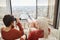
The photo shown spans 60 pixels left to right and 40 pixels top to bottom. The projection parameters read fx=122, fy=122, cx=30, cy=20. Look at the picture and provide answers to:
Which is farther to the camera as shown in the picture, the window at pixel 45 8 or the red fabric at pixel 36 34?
the window at pixel 45 8

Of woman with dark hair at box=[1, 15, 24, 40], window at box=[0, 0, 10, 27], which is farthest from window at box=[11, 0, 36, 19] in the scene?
woman with dark hair at box=[1, 15, 24, 40]

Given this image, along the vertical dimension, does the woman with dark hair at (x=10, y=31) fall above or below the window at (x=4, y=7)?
below

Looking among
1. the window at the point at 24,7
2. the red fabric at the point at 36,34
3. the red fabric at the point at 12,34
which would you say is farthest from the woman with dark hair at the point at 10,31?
the window at the point at 24,7

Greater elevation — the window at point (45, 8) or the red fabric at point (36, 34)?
the window at point (45, 8)

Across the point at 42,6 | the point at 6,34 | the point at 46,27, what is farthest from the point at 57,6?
the point at 6,34

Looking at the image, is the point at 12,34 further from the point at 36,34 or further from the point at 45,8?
the point at 45,8

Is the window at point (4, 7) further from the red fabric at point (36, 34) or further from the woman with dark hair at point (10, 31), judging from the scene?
the red fabric at point (36, 34)

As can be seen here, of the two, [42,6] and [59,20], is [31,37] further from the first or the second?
[42,6]

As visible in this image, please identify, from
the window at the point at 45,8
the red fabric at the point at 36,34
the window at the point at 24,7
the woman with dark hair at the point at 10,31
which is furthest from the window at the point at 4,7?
the red fabric at the point at 36,34

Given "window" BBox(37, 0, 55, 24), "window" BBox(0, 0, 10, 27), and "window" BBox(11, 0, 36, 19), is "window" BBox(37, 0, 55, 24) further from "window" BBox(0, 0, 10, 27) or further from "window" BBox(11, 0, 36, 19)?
"window" BBox(0, 0, 10, 27)

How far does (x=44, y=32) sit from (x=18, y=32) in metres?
0.39

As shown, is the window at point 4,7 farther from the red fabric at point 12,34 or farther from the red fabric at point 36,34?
the red fabric at point 36,34

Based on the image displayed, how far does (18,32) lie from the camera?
1.76 metres

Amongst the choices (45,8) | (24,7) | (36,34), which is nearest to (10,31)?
(36,34)
